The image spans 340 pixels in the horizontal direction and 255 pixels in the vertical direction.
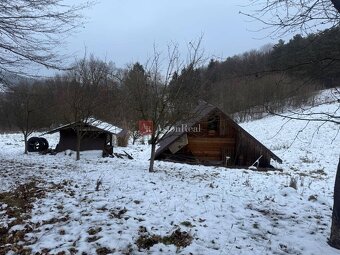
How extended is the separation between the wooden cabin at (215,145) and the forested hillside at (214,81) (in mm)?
2475

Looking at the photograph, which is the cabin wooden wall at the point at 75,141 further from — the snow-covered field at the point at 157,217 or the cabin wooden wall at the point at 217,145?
the snow-covered field at the point at 157,217

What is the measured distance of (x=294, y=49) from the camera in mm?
6938

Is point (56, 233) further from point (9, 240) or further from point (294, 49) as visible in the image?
point (294, 49)

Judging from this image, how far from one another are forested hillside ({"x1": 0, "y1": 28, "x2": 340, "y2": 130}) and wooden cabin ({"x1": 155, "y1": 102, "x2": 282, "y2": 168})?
8.12 ft

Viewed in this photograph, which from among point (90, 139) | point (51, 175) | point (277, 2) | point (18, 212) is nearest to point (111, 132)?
point (90, 139)

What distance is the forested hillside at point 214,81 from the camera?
658 centimetres

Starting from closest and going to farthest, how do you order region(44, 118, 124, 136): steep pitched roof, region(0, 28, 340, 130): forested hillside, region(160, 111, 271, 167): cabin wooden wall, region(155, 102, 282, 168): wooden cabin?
1. region(0, 28, 340, 130): forested hillside
2. region(155, 102, 282, 168): wooden cabin
3. region(44, 118, 124, 136): steep pitched roof
4. region(160, 111, 271, 167): cabin wooden wall

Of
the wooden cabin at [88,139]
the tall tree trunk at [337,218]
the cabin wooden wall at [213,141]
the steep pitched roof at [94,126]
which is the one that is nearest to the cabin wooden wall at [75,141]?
the wooden cabin at [88,139]

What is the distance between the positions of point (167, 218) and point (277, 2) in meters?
4.29

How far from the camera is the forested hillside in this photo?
658 cm

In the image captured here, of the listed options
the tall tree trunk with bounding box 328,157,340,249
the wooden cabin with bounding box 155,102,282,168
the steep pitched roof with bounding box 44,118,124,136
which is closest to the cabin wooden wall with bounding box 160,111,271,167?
the wooden cabin with bounding box 155,102,282,168

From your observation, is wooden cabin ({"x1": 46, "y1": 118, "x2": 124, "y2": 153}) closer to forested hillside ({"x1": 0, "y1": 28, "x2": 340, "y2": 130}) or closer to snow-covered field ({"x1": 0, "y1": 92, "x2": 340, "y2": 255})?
forested hillside ({"x1": 0, "y1": 28, "x2": 340, "y2": 130})

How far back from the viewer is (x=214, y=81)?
15.9 meters

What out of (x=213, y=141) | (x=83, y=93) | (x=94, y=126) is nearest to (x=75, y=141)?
(x=94, y=126)
